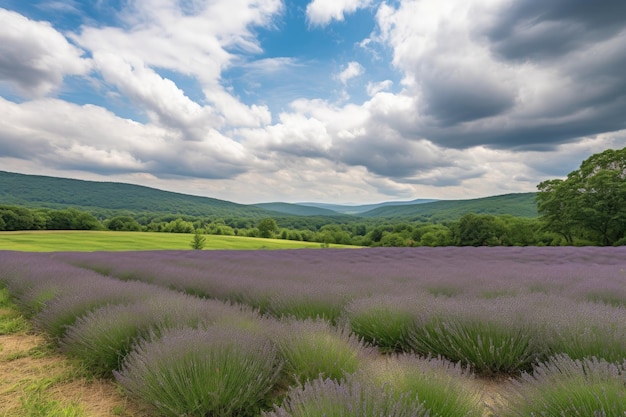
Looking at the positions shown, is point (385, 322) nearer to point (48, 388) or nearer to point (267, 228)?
point (48, 388)

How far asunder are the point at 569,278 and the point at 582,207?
102ft

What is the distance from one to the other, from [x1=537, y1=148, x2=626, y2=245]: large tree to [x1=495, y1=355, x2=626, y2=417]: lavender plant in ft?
114

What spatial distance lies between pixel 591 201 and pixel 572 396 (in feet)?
122

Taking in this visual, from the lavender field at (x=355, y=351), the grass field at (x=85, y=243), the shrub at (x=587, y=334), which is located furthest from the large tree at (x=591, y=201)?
the shrub at (x=587, y=334)

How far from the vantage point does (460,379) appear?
1.87 m

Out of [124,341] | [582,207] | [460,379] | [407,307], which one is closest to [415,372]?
[460,379]

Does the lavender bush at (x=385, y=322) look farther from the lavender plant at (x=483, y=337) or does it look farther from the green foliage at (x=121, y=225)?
the green foliage at (x=121, y=225)

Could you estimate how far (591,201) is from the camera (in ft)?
96.7

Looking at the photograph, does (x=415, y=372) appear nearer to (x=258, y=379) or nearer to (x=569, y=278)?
(x=258, y=379)

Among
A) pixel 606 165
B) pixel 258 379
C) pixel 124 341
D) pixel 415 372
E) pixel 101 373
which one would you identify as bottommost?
pixel 101 373

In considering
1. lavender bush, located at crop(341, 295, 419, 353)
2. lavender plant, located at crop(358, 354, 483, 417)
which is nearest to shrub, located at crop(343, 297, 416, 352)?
lavender bush, located at crop(341, 295, 419, 353)

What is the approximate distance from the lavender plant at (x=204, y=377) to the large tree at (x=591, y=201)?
117ft

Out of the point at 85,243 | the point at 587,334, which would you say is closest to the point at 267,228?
the point at 85,243

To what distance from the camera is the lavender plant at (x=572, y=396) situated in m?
1.53
